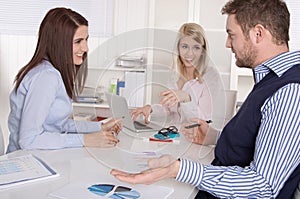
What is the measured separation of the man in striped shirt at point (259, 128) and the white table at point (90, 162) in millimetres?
101

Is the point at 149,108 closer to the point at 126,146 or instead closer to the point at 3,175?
the point at 126,146

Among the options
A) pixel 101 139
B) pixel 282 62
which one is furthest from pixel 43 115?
pixel 282 62

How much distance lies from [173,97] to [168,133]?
149 mm

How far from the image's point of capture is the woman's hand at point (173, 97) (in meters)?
1.40

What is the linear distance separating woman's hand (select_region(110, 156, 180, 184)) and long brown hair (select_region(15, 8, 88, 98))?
70 cm

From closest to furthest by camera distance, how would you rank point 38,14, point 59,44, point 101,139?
point 101,139 → point 59,44 → point 38,14

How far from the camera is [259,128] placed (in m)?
1.20

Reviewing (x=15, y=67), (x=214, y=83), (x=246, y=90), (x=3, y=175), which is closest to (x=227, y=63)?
(x=246, y=90)

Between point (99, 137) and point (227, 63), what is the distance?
2.19m

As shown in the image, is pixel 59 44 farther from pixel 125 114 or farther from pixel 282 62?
pixel 282 62

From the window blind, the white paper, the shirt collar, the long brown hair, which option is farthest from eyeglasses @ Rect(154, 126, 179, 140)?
the window blind

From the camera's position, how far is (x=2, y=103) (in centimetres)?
339

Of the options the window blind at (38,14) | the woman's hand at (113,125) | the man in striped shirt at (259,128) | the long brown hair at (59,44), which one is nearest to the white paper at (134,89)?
the woman's hand at (113,125)

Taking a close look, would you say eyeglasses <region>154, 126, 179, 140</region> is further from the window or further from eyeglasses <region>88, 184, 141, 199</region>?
the window
